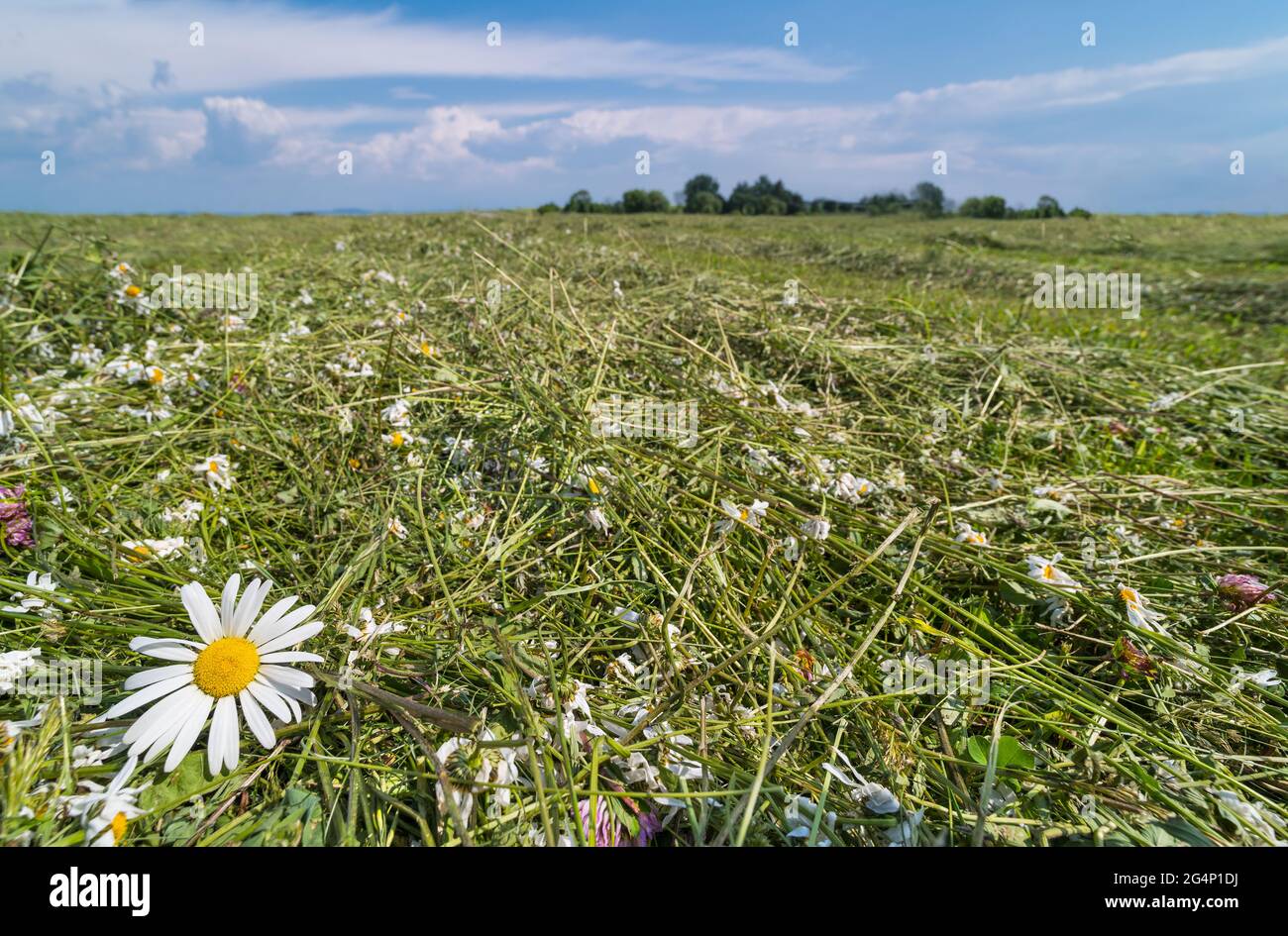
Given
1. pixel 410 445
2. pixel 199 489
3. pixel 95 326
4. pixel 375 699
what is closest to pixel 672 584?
pixel 375 699

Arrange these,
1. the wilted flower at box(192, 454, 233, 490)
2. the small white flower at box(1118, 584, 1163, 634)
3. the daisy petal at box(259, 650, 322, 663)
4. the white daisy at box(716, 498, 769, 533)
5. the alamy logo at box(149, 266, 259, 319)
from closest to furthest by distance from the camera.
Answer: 1. the daisy petal at box(259, 650, 322, 663)
2. the small white flower at box(1118, 584, 1163, 634)
3. the white daisy at box(716, 498, 769, 533)
4. the wilted flower at box(192, 454, 233, 490)
5. the alamy logo at box(149, 266, 259, 319)

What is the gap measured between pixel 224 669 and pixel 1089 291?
8975 millimetres

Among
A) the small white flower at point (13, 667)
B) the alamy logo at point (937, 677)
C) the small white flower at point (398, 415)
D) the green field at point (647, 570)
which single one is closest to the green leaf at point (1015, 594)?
the green field at point (647, 570)

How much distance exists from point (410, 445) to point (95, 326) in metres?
1.87

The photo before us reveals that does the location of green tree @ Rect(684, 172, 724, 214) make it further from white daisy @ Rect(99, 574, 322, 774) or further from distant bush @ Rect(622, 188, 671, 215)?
white daisy @ Rect(99, 574, 322, 774)

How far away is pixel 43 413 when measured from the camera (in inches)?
81.0

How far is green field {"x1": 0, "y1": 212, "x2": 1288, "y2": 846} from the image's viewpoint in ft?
3.57

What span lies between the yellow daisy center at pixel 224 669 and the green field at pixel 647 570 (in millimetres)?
123

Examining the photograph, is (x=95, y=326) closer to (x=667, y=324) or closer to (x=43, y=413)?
(x=43, y=413)

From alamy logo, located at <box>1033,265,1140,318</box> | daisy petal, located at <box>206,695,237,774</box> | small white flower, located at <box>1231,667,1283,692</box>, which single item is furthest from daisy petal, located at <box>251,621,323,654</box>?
alamy logo, located at <box>1033,265,1140,318</box>
